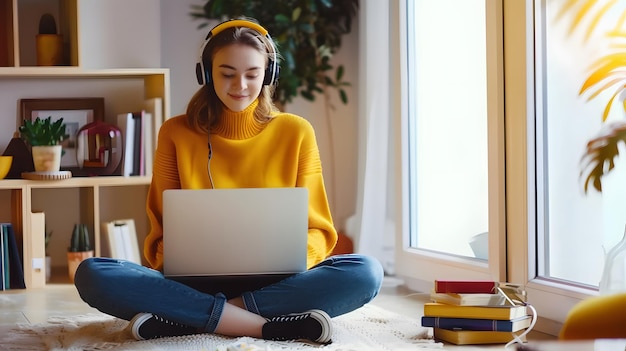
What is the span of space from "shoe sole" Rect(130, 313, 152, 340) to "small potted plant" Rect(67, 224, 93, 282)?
148 cm

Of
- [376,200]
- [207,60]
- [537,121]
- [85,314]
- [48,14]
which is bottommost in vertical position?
[85,314]

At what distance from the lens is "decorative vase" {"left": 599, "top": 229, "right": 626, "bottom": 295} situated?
2191mm

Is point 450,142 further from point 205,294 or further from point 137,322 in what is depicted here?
point 137,322

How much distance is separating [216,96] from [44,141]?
1.32 m

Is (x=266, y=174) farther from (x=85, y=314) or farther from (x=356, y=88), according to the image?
(x=356, y=88)

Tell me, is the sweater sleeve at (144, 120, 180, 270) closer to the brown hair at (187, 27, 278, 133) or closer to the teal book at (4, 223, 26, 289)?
the brown hair at (187, 27, 278, 133)

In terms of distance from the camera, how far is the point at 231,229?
89.2 inches

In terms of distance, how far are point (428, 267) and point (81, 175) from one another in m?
1.51

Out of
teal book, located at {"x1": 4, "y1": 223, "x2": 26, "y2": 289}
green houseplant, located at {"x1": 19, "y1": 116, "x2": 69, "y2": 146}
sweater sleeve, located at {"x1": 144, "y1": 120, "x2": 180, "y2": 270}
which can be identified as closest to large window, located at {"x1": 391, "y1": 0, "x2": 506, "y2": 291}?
→ sweater sleeve, located at {"x1": 144, "y1": 120, "x2": 180, "y2": 270}

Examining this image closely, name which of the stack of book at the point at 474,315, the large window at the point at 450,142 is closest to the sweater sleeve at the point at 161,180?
the stack of book at the point at 474,315

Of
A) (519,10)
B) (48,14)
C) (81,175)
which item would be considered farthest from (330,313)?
(48,14)

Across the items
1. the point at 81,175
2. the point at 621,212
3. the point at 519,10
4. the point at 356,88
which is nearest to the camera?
the point at 621,212

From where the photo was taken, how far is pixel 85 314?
2932 mm

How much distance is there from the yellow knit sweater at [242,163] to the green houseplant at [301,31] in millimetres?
1504
